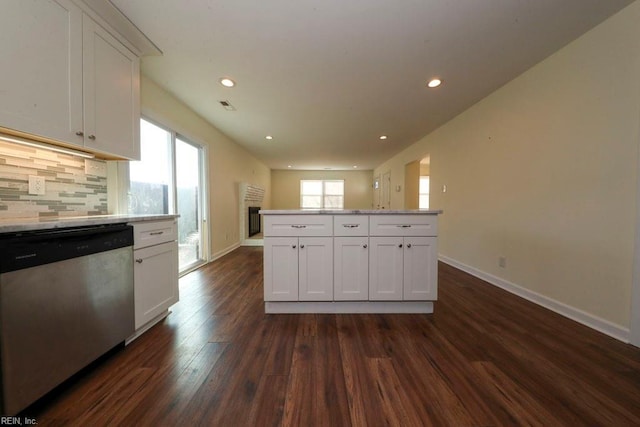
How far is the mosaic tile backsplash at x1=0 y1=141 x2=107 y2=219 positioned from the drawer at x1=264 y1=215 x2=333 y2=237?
1.49 m

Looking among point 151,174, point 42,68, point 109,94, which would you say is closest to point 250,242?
point 151,174

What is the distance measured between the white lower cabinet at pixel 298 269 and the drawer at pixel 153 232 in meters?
0.84

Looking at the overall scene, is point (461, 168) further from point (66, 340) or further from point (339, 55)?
point (66, 340)

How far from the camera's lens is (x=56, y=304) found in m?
1.14

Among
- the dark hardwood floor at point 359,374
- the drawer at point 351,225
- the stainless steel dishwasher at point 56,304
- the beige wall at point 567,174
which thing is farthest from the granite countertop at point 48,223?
the beige wall at point 567,174

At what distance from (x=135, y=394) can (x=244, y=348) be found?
1.94ft

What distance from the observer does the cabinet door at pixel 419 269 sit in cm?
206

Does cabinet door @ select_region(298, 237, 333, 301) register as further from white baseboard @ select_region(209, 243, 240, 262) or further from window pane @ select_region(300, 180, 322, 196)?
window pane @ select_region(300, 180, 322, 196)

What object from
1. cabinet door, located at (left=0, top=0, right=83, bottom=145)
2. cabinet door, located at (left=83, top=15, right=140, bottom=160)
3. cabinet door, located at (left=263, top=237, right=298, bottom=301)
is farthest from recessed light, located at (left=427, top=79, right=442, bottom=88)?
cabinet door, located at (left=0, top=0, right=83, bottom=145)

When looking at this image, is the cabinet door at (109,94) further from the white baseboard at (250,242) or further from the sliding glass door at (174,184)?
the white baseboard at (250,242)

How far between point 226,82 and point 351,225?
2.15m

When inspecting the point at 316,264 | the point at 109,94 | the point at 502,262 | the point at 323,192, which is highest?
the point at 109,94

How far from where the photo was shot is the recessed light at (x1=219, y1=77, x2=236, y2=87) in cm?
251

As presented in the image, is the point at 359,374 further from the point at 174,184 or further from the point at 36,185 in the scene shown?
the point at 174,184
